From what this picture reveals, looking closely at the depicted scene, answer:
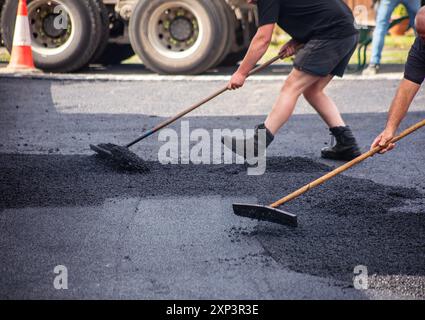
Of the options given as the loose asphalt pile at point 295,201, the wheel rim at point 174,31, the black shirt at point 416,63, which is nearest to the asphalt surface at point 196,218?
the loose asphalt pile at point 295,201

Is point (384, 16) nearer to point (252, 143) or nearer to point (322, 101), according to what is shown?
point (322, 101)

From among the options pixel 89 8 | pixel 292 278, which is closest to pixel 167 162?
pixel 292 278

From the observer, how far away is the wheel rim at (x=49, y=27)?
1236cm

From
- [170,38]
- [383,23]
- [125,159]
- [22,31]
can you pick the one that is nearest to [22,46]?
[22,31]

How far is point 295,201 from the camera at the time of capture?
6.28m

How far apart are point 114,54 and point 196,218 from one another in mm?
8436

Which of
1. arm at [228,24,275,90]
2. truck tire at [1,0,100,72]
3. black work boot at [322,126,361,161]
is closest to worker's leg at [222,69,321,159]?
arm at [228,24,275,90]

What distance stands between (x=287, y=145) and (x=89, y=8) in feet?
15.8

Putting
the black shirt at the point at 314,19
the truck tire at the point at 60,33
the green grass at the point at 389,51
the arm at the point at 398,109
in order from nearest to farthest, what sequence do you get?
the arm at the point at 398,109, the black shirt at the point at 314,19, the truck tire at the point at 60,33, the green grass at the point at 389,51

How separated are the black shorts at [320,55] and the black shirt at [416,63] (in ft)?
5.25

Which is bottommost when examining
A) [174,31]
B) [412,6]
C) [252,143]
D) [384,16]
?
[252,143]

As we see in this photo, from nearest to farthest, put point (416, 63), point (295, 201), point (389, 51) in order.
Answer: point (416, 63) → point (295, 201) → point (389, 51)

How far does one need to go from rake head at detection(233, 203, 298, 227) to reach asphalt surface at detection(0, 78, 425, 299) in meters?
0.06

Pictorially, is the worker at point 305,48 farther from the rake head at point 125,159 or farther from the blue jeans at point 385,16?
the blue jeans at point 385,16
